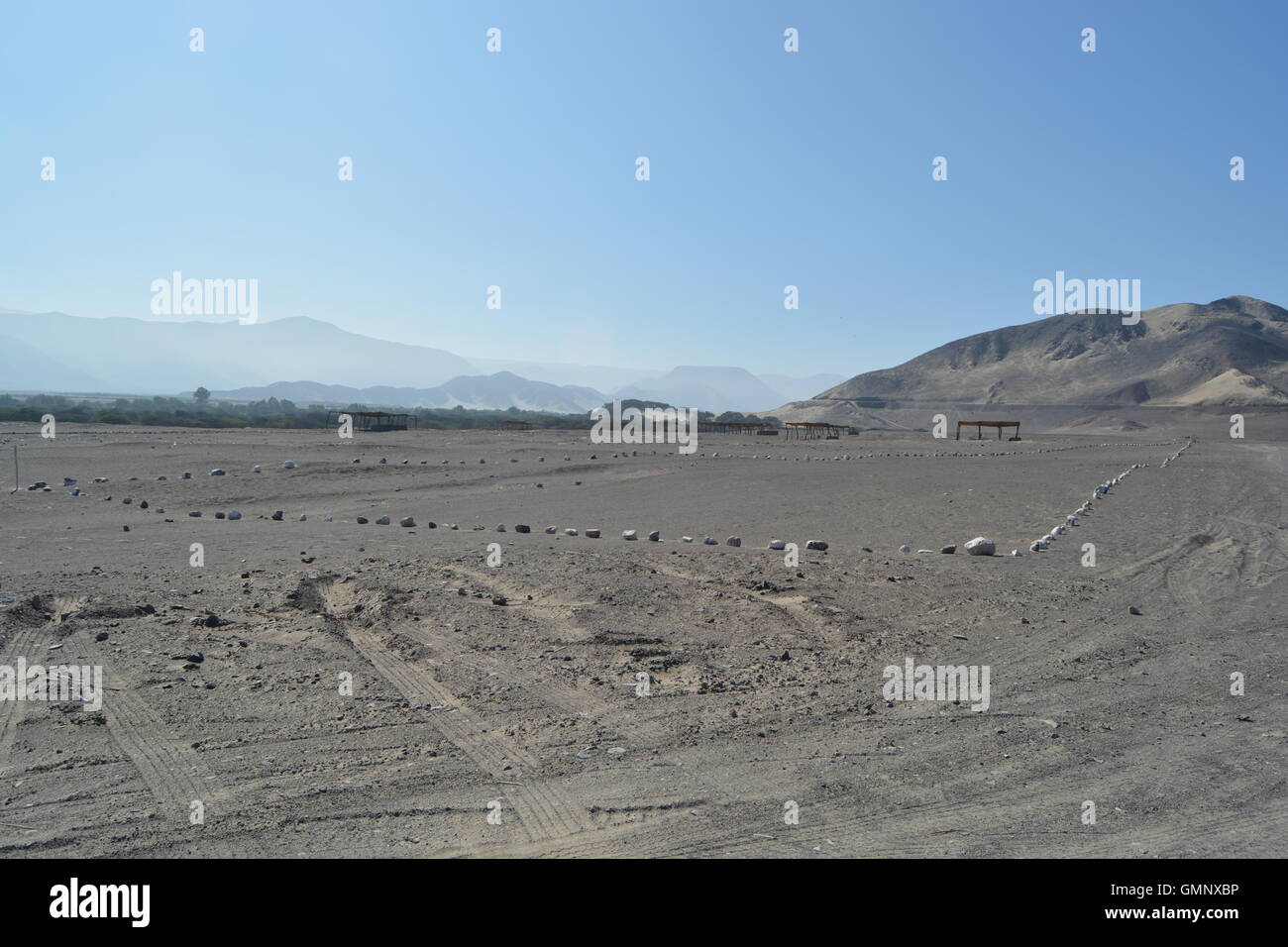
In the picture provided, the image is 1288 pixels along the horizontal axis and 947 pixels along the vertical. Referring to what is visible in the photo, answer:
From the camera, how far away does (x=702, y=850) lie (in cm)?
429

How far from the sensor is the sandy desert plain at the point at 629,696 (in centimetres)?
454

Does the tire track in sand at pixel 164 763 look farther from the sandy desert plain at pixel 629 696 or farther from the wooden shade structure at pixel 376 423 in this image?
the wooden shade structure at pixel 376 423

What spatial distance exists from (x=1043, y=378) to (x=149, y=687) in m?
170

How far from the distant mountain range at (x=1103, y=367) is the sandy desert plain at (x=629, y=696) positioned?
119174 millimetres

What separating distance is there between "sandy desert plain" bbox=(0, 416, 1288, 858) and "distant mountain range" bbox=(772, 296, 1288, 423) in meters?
119

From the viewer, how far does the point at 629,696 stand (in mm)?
6777

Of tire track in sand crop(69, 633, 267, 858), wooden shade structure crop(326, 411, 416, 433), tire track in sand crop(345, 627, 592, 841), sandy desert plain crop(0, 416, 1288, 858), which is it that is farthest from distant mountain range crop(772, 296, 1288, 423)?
tire track in sand crop(69, 633, 267, 858)

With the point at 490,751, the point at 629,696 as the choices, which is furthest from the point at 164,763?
the point at 629,696

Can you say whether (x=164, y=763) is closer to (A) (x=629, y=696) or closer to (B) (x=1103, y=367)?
(A) (x=629, y=696)

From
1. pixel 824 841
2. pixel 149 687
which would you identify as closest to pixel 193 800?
pixel 149 687

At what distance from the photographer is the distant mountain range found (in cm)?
13300

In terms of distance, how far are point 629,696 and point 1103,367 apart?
170m

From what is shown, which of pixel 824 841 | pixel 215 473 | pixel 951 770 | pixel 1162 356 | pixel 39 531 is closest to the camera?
pixel 824 841
